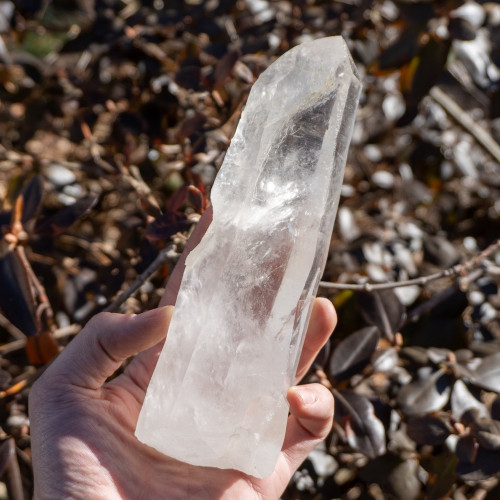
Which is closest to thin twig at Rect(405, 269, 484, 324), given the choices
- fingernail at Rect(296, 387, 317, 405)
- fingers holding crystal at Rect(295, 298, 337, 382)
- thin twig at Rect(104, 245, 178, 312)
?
fingers holding crystal at Rect(295, 298, 337, 382)

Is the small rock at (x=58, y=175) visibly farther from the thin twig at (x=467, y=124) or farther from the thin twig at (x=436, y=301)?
the thin twig at (x=467, y=124)

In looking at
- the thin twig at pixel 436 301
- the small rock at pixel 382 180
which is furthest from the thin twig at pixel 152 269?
the small rock at pixel 382 180

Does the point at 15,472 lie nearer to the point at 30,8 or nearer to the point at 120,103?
the point at 120,103

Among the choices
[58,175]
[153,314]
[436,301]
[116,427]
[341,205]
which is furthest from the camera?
[341,205]

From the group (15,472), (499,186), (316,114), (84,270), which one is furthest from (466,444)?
(499,186)

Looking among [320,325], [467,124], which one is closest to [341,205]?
[467,124]

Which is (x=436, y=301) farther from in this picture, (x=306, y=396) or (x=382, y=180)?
(x=382, y=180)

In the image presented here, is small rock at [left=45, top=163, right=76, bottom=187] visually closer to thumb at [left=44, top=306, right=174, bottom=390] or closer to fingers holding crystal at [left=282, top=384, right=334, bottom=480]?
thumb at [left=44, top=306, right=174, bottom=390]

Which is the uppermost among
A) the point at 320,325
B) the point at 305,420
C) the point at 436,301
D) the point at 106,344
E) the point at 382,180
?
the point at 106,344

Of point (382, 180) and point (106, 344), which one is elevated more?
point (106, 344)
